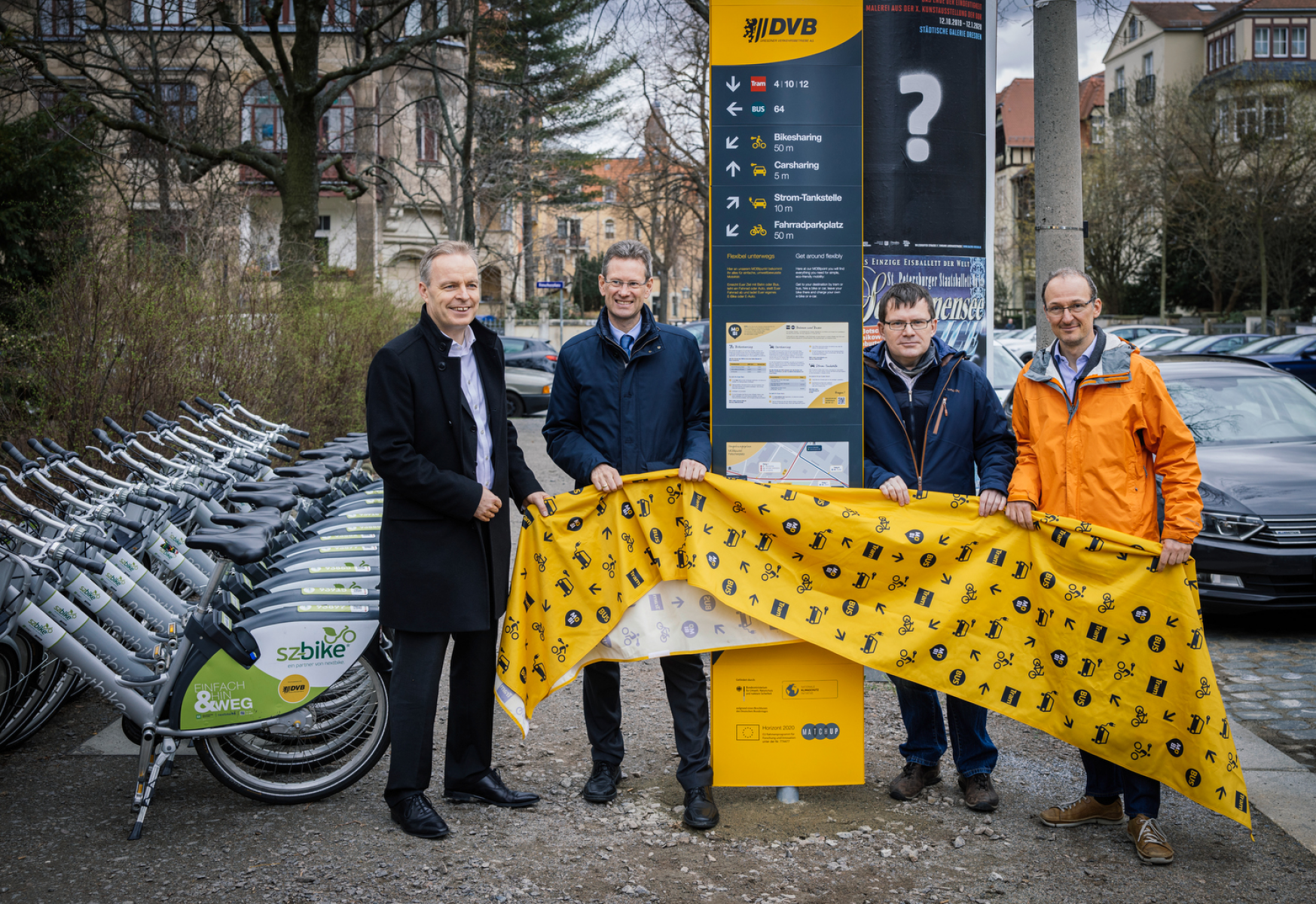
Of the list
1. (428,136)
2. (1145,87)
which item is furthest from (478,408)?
(1145,87)

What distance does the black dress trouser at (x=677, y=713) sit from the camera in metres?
4.39

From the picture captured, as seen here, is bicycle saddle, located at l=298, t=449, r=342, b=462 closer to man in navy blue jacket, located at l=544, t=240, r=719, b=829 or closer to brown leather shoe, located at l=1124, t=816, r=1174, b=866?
man in navy blue jacket, located at l=544, t=240, r=719, b=829

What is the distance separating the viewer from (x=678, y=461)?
15.0ft

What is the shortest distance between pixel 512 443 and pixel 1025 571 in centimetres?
212

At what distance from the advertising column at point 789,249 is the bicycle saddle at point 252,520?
1789 millimetres

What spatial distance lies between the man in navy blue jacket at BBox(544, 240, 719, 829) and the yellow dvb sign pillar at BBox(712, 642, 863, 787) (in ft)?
0.37

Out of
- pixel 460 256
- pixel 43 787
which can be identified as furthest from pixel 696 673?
pixel 43 787

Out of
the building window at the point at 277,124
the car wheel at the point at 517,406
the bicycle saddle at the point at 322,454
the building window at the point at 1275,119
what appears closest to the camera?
the bicycle saddle at the point at 322,454

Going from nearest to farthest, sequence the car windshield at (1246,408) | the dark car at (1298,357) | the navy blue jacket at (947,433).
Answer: the navy blue jacket at (947,433) → the car windshield at (1246,408) → the dark car at (1298,357)

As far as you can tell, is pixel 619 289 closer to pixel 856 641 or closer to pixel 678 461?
pixel 678 461

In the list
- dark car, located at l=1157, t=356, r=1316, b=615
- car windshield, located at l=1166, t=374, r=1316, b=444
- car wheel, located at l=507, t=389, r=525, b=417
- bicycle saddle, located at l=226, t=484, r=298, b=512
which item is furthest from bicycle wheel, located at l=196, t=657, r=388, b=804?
car wheel, located at l=507, t=389, r=525, b=417

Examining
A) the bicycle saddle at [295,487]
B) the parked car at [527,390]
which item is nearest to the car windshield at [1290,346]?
the parked car at [527,390]

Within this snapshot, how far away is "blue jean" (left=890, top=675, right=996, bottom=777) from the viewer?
445 centimetres

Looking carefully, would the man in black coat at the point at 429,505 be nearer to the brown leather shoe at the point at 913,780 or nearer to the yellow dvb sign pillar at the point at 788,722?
the yellow dvb sign pillar at the point at 788,722
